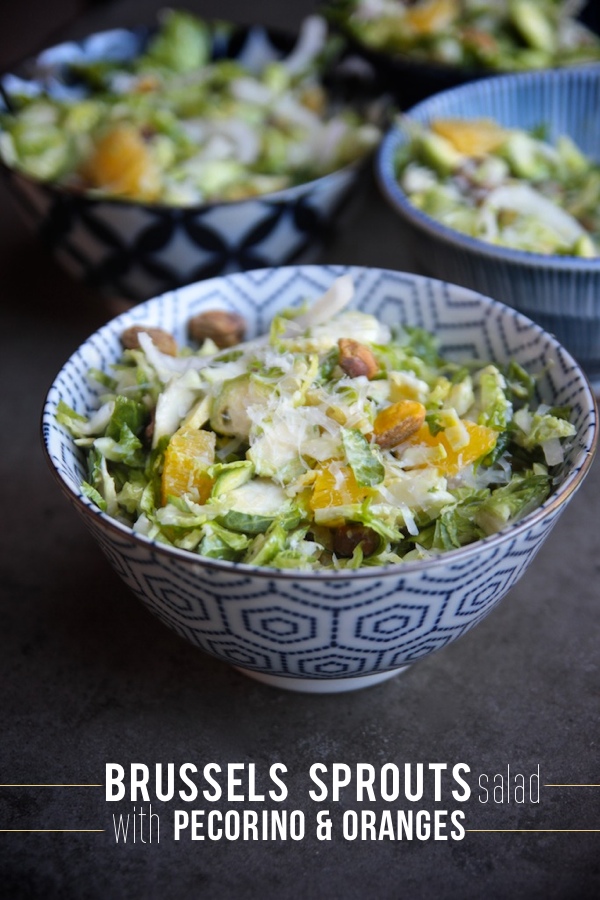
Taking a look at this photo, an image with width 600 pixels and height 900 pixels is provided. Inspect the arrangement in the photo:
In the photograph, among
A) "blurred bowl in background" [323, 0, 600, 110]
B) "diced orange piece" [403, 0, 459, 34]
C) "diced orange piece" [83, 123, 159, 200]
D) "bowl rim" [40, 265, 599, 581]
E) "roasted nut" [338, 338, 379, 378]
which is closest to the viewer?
"bowl rim" [40, 265, 599, 581]

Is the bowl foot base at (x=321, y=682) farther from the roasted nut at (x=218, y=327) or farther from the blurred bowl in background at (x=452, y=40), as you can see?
the blurred bowl in background at (x=452, y=40)

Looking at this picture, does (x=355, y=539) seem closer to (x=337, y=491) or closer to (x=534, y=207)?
(x=337, y=491)

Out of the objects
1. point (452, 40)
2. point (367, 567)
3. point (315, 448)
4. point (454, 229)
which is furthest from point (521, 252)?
point (452, 40)

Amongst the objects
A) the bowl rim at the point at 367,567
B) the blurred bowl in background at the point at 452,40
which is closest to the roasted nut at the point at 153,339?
the bowl rim at the point at 367,567

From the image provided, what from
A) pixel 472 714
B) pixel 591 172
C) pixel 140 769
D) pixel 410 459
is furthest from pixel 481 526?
pixel 591 172

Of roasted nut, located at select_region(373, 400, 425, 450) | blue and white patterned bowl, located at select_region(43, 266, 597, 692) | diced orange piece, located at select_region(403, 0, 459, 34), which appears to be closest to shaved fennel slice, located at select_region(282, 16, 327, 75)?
diced orange piece, located at select_region(403, 0, 459, 34)

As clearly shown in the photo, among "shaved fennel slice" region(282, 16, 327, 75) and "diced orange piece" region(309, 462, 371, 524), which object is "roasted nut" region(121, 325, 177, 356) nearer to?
"diced orange piece" region(309, 462, 371, 524)
